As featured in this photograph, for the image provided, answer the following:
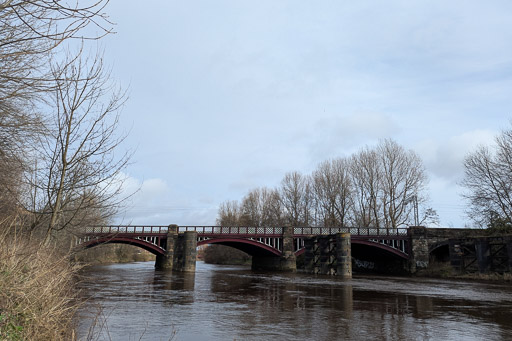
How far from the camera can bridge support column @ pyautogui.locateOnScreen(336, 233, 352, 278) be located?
36531 mm

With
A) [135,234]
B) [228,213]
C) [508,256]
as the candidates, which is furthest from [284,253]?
[228,213]

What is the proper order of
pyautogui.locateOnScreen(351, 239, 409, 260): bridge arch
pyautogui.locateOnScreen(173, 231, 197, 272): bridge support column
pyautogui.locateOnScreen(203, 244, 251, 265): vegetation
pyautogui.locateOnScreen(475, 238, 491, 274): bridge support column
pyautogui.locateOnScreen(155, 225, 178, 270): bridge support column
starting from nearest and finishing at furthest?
pyautogui.locateOnScreen(475, 238, 491, 274): bridge support column
pyautogui.locateOnScreen(173, 231, 197, 272): bridge support column
pyautogui.locateOnScreen(351, 239, 409, 260): bridge arch
pyautogui.locateOnScreen(155, 225, 178, 270): bridge support column
pyautogui.locateOnScreen(203, 244, 251, 265): vegetation

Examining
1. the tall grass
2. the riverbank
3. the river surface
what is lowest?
the riverbank

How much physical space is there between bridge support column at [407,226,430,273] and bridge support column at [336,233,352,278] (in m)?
10.4

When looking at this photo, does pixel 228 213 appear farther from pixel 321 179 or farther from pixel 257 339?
pixel 257 339

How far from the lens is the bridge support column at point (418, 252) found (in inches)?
1678

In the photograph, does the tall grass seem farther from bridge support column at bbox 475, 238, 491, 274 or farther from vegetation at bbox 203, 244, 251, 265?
vegetation at bbox 203, 244, 251, 265

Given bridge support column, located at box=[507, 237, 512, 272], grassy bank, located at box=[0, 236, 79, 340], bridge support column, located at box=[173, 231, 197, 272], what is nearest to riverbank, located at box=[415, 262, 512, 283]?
bridge support column, located at box=[507, 237, 512, 272]

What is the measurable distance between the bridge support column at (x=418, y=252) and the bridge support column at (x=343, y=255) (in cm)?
1041

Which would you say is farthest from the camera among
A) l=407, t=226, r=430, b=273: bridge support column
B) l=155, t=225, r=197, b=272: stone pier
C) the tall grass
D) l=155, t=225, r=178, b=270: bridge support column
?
l=155, t=225, r=178, b=270: bridge support column

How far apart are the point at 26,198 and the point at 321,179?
50.5 m

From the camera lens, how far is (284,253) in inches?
1823

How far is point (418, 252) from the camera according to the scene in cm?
4306

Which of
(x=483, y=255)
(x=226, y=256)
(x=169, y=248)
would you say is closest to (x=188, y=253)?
(x=169, y=248)
